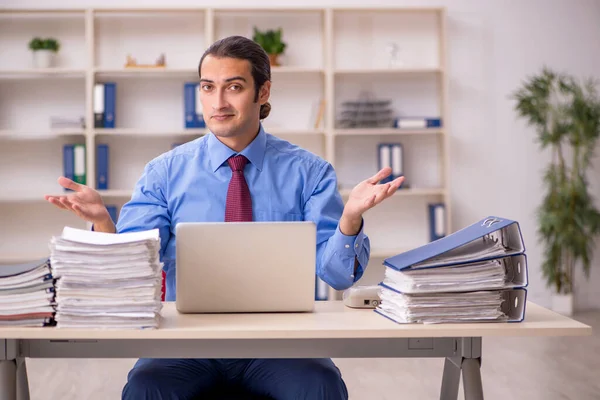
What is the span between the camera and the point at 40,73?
5.19 m

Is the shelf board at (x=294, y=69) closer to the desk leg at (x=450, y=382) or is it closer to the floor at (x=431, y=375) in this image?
the floor at (x=431, y=375)

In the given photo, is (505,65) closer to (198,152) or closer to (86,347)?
A: (198,152)

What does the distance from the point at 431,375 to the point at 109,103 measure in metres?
2.88

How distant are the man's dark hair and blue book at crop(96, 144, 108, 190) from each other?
3.08 m

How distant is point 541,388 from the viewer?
3457 millimetres

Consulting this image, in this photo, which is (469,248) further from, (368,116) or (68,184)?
(368,116)

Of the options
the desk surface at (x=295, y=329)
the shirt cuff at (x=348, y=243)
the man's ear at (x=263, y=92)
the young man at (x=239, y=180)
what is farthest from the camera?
the man's ear at (x=263, y=92)

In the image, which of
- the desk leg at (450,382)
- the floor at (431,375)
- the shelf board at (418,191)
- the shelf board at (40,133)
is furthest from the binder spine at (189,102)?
the desk leg at (450,382)

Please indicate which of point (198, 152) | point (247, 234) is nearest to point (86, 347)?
point (247, 234)

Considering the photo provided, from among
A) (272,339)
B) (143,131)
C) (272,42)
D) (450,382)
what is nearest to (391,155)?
(272,42)

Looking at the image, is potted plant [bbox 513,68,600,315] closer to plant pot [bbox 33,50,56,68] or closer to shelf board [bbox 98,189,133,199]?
shelf board [bbox 98,189,133,199]

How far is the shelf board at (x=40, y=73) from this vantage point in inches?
199

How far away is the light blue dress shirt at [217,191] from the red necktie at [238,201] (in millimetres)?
29

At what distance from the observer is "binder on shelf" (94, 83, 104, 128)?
5.10 meters
